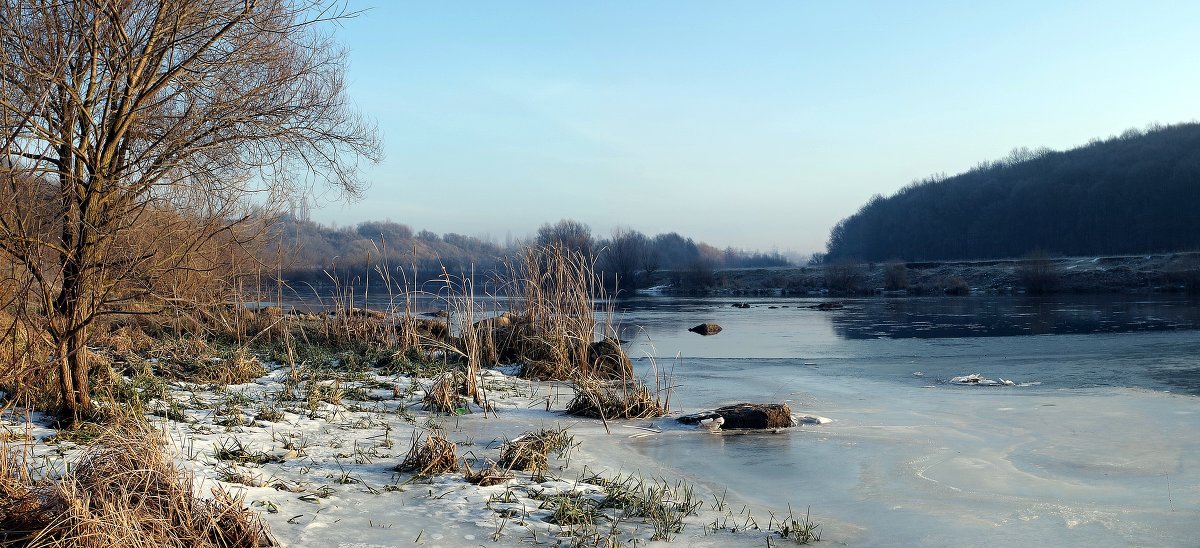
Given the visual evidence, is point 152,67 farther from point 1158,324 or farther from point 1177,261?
point 1177,261

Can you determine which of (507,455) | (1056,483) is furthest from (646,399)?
(1056,483)

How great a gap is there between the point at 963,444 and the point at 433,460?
15.6 ft

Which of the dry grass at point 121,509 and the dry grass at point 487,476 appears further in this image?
the dry grass at point 487,476

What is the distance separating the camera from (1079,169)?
11088 cm

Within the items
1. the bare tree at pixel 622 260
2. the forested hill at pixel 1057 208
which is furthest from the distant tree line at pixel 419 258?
the forested hill at pixel 1057 208

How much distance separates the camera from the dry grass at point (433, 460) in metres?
5.29

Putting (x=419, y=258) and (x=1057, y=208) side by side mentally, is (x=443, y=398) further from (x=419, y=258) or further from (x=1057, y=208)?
(x=1057, y=208)

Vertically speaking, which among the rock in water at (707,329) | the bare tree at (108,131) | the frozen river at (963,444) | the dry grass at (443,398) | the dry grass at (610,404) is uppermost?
the bare tree at (108,131)

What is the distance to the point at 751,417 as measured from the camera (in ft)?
26.0

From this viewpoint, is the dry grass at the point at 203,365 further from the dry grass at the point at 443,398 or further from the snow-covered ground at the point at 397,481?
the dry grass at the point at 443,398

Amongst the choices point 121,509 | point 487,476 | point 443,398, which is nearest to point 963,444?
point 487,476

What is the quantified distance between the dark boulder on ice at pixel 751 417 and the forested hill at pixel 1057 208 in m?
81.4

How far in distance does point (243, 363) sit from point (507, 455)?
4.46 meters

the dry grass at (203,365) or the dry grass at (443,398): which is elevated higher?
the dry grass at (203,365)
